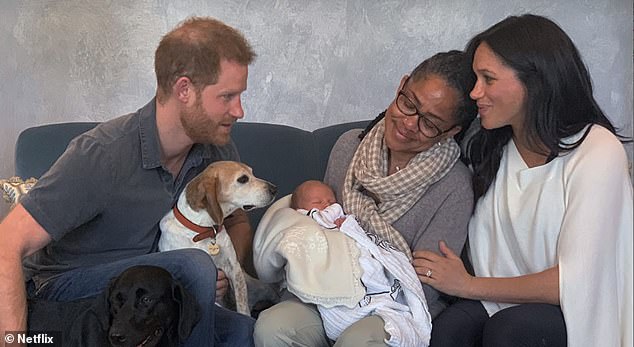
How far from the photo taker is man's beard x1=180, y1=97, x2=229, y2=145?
1.90 meters

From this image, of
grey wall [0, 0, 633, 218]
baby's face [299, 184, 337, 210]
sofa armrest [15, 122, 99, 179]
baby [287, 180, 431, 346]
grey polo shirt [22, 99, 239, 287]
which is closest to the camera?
grey polo shirt [22, 99, 239, 287]

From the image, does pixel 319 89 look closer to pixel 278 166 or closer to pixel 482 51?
pixel 278 166

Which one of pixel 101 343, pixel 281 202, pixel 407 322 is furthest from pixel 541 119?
pixel 101 343

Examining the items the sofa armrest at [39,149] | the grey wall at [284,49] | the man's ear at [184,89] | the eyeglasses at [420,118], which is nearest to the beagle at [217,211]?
the man's ear at [184,89]

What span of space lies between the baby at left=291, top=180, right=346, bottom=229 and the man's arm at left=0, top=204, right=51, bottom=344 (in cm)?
66

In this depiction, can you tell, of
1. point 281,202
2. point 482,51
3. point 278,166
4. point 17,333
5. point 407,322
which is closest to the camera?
point 17,333

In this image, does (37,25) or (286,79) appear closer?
(37,25)

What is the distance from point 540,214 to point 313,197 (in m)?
0.59

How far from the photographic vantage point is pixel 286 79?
9.96ft

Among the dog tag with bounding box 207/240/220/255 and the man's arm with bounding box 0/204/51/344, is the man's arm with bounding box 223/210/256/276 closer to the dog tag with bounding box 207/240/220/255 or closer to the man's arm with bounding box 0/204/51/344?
the dog tag with bounding box 207/240/220/255

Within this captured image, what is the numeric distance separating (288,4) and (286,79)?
28 centimetres

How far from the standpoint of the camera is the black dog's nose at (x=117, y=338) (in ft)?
5.37

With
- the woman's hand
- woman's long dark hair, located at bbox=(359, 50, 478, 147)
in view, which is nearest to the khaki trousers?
the woman's hand

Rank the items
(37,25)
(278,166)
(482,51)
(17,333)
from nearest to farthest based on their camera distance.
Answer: (17,333)
(482,51)
(278,166)
(37,25)
